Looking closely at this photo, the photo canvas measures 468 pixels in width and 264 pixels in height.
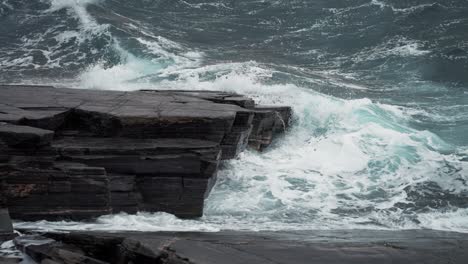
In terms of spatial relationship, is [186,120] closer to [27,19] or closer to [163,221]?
[163,221]

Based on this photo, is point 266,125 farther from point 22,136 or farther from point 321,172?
point 22,136

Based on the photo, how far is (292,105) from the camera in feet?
45.3

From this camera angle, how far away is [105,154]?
7.69m

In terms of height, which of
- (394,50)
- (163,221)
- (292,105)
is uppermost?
(394,50)

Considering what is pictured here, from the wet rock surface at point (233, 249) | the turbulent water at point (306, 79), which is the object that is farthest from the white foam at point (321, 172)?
the wet rock surface at point (233, 249)

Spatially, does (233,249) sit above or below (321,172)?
above

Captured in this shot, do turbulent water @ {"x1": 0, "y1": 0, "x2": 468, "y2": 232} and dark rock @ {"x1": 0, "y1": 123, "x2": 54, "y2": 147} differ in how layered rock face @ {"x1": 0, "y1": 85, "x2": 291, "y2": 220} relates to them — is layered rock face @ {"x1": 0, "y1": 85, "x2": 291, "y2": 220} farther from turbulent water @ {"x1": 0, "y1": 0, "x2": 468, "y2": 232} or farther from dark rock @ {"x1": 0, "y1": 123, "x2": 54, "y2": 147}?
turbulent water @ {"x1": 0, "y1": 0, "x2": 468, "y2": 232}

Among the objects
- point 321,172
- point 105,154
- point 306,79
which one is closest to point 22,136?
point 105,154

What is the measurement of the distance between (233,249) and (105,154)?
2.96m

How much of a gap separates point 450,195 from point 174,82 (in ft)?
30.6

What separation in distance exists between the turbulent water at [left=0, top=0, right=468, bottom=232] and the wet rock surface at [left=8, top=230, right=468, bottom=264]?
1064 millimetres

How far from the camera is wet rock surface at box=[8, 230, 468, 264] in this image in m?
5.28

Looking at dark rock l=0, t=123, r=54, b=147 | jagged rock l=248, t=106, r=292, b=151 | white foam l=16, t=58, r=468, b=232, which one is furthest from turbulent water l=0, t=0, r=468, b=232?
dark rock l=0, t=123, r=54, b=147

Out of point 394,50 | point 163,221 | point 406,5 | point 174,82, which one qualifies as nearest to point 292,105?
point 174,82
